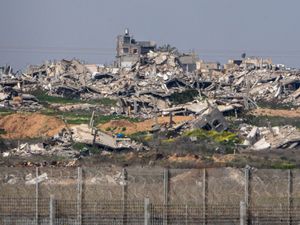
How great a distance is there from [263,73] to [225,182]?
4296 cm

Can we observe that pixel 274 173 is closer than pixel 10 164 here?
Yes

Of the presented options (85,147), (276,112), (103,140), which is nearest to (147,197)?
(85,147)

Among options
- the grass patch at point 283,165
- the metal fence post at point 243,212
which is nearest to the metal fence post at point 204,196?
the metal fence post at point 243,212

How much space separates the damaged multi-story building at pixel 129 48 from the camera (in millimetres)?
73812

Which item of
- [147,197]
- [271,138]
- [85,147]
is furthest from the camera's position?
[271,138]

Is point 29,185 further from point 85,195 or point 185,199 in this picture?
point 185,199

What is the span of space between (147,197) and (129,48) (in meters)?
61.0

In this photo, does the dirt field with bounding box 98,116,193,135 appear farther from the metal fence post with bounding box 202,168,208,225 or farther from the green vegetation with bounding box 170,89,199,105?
the metal fence post with bounding box 202,168,208,225

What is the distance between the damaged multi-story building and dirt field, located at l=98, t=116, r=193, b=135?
28.7 m

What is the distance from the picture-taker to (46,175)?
62.8 ft

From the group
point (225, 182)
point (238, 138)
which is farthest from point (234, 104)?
point (225, 182)

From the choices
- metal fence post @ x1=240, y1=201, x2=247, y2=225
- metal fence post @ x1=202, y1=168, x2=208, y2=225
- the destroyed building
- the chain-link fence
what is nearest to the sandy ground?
the destroyed building

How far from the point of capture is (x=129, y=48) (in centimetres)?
7875

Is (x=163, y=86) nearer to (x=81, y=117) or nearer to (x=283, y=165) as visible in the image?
(x=81, y=117)
